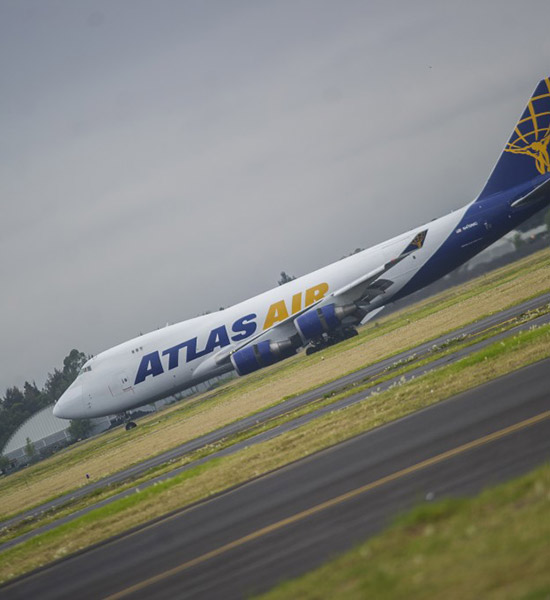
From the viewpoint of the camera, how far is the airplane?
44188mm

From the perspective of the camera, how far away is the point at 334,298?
147ft

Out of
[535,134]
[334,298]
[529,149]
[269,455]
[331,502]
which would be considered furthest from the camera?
[334,298]

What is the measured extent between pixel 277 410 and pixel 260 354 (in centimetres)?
1560

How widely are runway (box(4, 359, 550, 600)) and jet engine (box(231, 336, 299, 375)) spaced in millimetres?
27657

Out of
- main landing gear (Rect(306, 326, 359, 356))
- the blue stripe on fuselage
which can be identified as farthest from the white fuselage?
main landing gear (Rect(306, 326, 359, 356))

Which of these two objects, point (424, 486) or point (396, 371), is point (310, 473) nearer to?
point (424, 486)

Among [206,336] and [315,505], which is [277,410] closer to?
[315,505]

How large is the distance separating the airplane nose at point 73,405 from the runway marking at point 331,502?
4011 cm

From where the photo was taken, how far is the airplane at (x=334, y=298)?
4419cm

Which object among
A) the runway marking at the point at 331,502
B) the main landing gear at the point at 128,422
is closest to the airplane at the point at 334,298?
the main landing gear at the point at 128,422

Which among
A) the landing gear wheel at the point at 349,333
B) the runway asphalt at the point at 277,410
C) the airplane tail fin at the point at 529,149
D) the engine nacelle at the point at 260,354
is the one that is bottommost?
the runway asphalt at the point at 277,410

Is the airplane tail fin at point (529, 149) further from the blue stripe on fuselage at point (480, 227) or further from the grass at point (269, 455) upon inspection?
the grass at point (269, 455)

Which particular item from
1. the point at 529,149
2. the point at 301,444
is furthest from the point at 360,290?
the point at 301,444

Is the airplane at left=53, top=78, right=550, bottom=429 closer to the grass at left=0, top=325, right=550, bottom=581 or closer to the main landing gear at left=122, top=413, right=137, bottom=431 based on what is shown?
the main landing gear at left=122, top=413, right=137, bottom=431
